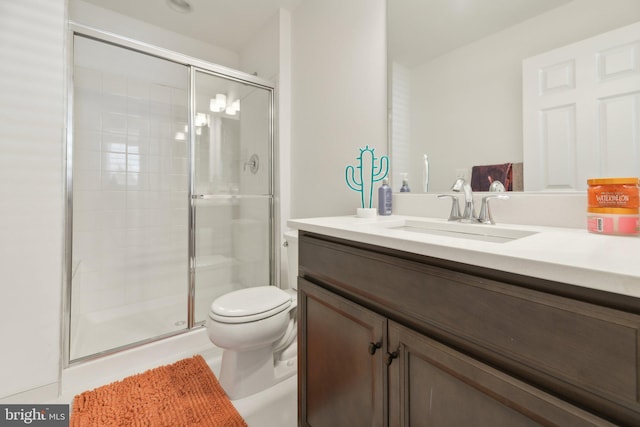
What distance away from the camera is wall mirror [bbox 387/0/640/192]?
92 cm

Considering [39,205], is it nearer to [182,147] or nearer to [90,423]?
[90,423]

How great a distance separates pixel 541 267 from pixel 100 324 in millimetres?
2499

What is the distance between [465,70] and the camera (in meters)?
1.15

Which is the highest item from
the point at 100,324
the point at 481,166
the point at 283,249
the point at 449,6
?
the point at 449,6

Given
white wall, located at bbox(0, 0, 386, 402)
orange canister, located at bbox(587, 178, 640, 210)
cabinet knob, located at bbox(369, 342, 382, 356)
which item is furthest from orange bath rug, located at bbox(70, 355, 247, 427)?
orange canister, located at bbox(587, 178, 640, 210)

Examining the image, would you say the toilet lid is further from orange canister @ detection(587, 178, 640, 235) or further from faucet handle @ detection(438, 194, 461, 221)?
orange canister @ detection(587, 178, 640, 235)

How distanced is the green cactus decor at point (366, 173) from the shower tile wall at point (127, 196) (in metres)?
1.37

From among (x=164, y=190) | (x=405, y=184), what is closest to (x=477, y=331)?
(x=405, y=184)

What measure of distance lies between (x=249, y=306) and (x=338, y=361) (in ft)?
2.06

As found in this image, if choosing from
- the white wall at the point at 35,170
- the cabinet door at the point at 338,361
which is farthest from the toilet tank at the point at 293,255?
the white wall at the point at 35,170

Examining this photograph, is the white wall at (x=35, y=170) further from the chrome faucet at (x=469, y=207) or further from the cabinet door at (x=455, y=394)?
the cabinet door at (x=455, y=394)

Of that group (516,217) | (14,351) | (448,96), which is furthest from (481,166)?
(14,351)

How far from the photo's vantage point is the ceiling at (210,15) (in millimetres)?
2049

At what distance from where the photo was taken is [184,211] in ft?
7.98
